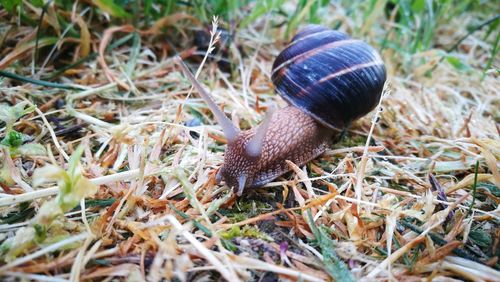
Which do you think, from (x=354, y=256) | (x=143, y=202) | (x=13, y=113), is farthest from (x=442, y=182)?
(x=13, y=113)

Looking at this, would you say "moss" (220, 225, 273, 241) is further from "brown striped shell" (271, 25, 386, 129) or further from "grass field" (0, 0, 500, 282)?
"brown striped shell" (271, 25, 386, 129)

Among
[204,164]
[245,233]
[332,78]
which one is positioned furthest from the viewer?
[332,78]

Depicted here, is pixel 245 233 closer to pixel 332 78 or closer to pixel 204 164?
pixel 204 164

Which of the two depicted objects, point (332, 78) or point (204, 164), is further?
point (332, 78)

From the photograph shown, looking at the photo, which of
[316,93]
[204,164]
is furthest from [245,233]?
[316,93]

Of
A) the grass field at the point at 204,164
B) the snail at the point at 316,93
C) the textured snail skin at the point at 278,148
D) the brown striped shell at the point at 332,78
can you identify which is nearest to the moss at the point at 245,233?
the grass field at the point at 204,164

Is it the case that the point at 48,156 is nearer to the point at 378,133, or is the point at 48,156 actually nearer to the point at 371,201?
the point at 371,201

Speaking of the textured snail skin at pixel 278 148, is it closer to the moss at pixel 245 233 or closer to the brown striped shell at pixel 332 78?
the brown striped shell at pixel 332 78

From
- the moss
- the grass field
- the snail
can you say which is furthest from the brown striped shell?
the moss
